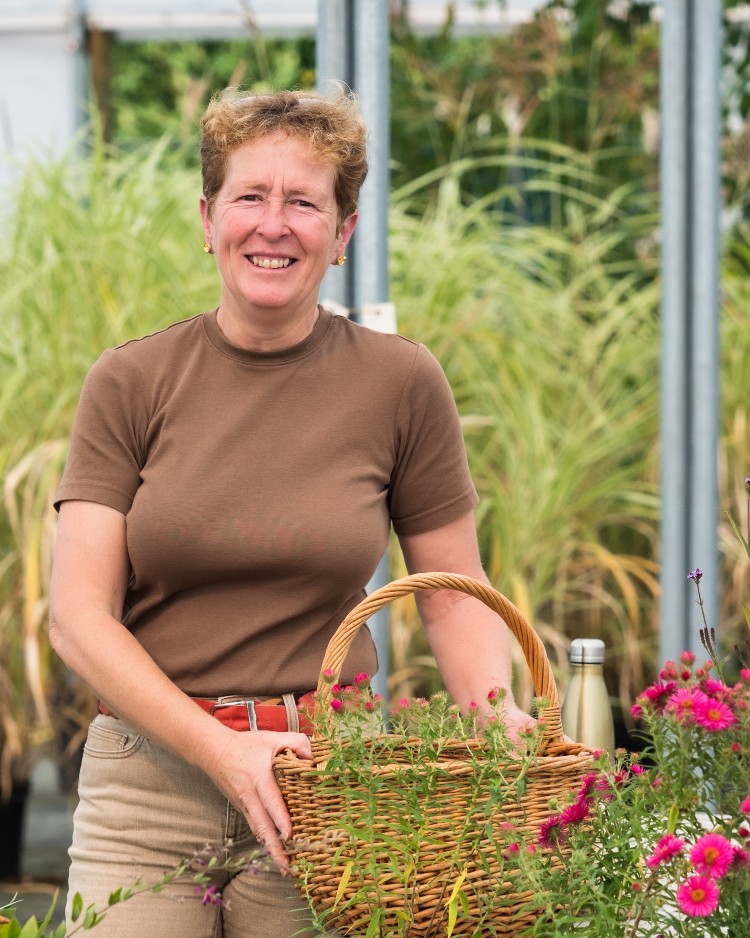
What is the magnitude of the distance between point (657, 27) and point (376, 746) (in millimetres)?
4328

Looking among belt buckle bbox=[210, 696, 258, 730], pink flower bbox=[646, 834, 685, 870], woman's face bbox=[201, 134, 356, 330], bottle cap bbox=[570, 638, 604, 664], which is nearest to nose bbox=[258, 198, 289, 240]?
woman's face bbox=[201, 134, 356, 330]

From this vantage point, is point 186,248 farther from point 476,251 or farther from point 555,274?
point 555,274

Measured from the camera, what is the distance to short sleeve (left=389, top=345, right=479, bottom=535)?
4.95ft

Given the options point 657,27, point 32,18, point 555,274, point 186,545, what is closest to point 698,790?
point 186,545

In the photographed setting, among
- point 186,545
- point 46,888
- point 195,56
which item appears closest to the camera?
point 186,545

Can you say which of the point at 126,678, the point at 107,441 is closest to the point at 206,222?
the point at 107,441

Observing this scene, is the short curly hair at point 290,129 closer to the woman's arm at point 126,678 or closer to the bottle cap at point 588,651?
the woman's arm at point 126,678

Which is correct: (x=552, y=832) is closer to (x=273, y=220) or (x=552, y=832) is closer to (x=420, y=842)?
(x=420, y=842)

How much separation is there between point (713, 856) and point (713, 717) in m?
0.10

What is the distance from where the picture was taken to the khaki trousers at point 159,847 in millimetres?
1340

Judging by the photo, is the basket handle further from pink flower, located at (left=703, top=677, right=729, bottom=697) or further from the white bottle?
the white bottle

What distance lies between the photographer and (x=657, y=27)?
4859mm

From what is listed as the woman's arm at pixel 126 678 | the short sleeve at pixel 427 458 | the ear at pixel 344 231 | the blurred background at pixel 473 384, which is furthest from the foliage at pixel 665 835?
the blurred background at pixel 473 384

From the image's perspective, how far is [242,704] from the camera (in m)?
1.37
